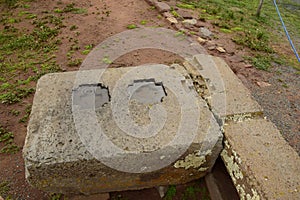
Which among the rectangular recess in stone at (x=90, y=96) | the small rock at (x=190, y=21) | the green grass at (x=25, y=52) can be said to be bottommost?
the green grass at (x=25, y=52)

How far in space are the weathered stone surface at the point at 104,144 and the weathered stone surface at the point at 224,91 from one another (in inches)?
8.8

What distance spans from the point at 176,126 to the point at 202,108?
0.44m

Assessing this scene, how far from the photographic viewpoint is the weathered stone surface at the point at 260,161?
91.0 inches

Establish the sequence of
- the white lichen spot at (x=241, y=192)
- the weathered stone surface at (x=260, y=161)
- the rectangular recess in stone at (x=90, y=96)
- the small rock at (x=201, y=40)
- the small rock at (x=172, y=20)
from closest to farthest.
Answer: the weathered stone surface at (x=260, y=161), the white lichen spot at (x=241, y=192), the rectangular recess in stone at (x=90, y=96), the small rock at (x=201, y=40), the small rock at (x=172, y=20)

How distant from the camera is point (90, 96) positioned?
314cm

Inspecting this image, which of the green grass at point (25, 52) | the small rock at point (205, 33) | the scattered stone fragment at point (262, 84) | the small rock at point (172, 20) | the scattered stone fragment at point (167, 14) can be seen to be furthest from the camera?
the scattered stone fragment at point (167, 14)

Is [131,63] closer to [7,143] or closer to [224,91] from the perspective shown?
[224,91]

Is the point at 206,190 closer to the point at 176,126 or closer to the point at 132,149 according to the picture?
the point at 176,126

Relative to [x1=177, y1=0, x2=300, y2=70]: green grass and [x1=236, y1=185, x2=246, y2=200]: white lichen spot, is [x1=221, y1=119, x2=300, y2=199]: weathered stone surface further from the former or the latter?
[x1=177, y1=0, x2=300, y2=70]: green grass

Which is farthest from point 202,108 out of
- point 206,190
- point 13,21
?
point 13,21

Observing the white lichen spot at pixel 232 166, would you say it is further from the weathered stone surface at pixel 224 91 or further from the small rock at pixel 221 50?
the small rock at pixel 221 50

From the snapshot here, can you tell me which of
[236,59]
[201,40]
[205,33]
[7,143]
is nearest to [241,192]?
[7,143]

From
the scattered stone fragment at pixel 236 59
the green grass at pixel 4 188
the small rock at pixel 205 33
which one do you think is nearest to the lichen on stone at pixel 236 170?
the green grass at pixel 4 188

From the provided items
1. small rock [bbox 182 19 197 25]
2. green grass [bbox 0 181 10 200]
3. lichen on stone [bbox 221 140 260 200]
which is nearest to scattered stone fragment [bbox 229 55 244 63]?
small rock [bbox 182 19 197 25]
